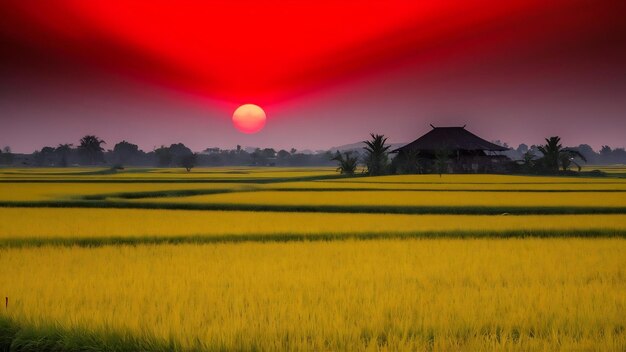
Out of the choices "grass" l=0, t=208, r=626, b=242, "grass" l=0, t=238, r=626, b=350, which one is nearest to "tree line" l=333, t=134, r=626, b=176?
"grass" l=0, t=208, r=626, b=242

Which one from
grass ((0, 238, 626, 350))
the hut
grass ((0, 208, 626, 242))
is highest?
the hut

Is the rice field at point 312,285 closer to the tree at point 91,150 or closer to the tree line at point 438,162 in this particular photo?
the tree line at point 438,162

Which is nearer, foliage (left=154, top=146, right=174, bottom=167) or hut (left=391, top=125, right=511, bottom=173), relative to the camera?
hut (left=391, top=125, right=511, bottom=173)

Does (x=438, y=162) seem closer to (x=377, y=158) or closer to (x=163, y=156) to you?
(x=377, y=158)

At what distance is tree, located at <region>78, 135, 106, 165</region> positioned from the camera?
5994 inches

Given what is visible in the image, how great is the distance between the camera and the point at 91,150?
153 meters

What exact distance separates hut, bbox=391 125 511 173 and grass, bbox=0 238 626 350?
4222 cm

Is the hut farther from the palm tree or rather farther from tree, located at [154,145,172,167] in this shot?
tree, located at [154,145,172,167]

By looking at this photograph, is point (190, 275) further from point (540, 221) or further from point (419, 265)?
point (540, 221)

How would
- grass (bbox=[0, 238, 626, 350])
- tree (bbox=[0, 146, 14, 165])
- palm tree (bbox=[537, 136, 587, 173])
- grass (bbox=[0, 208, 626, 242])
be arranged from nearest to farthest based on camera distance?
grass (bbox=[0, 238, 626, 350]) → grass (bbox=[0, 208, 626, 242]) → palm tree (bbox=[537, 136, 587, 173]) → tree (bbox=[0, 146, 14, 165])

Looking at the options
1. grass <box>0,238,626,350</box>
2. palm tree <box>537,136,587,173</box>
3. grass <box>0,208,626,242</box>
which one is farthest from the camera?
palm tree <box>537,136,587,173</box>

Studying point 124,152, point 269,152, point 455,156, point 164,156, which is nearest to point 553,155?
point 455,156

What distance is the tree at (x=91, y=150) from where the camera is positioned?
152250mm

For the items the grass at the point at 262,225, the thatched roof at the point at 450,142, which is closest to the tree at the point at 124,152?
the thatched roof at the point at 450,142
